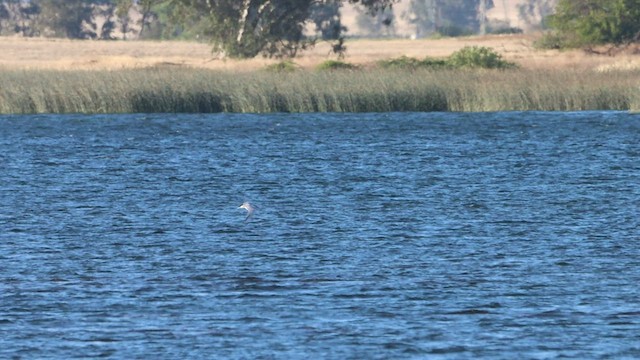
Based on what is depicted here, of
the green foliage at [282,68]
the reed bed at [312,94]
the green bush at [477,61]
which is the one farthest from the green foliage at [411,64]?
the reed bed at [312,94]

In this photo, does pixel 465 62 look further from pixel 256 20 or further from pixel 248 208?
pixel 248 208

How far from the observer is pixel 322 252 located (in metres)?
17.9

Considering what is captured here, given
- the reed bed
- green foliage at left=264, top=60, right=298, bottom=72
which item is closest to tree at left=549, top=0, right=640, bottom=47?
green foliage at left=264, top=60, right=298, bottom=72

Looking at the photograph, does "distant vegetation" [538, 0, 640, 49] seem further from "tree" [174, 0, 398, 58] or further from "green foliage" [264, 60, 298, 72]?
"green foliage" [264, 60, 298, 72]

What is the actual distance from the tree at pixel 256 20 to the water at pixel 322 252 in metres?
33.1

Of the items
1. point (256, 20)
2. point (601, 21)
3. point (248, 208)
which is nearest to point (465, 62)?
point (601, 21)

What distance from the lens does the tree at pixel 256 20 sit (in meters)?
68.3

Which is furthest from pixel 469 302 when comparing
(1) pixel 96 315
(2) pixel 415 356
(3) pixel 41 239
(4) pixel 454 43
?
(4) pixel 454 43

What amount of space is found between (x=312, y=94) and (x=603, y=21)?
28.6 metres

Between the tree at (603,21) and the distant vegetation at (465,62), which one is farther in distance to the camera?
the tree at (603,21)

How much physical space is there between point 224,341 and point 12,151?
23.2 metres

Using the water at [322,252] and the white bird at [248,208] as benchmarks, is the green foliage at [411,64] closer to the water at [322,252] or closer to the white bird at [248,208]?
the water at [322,252]

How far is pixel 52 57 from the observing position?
91125mm

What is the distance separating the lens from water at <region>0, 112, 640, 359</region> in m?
13.0
